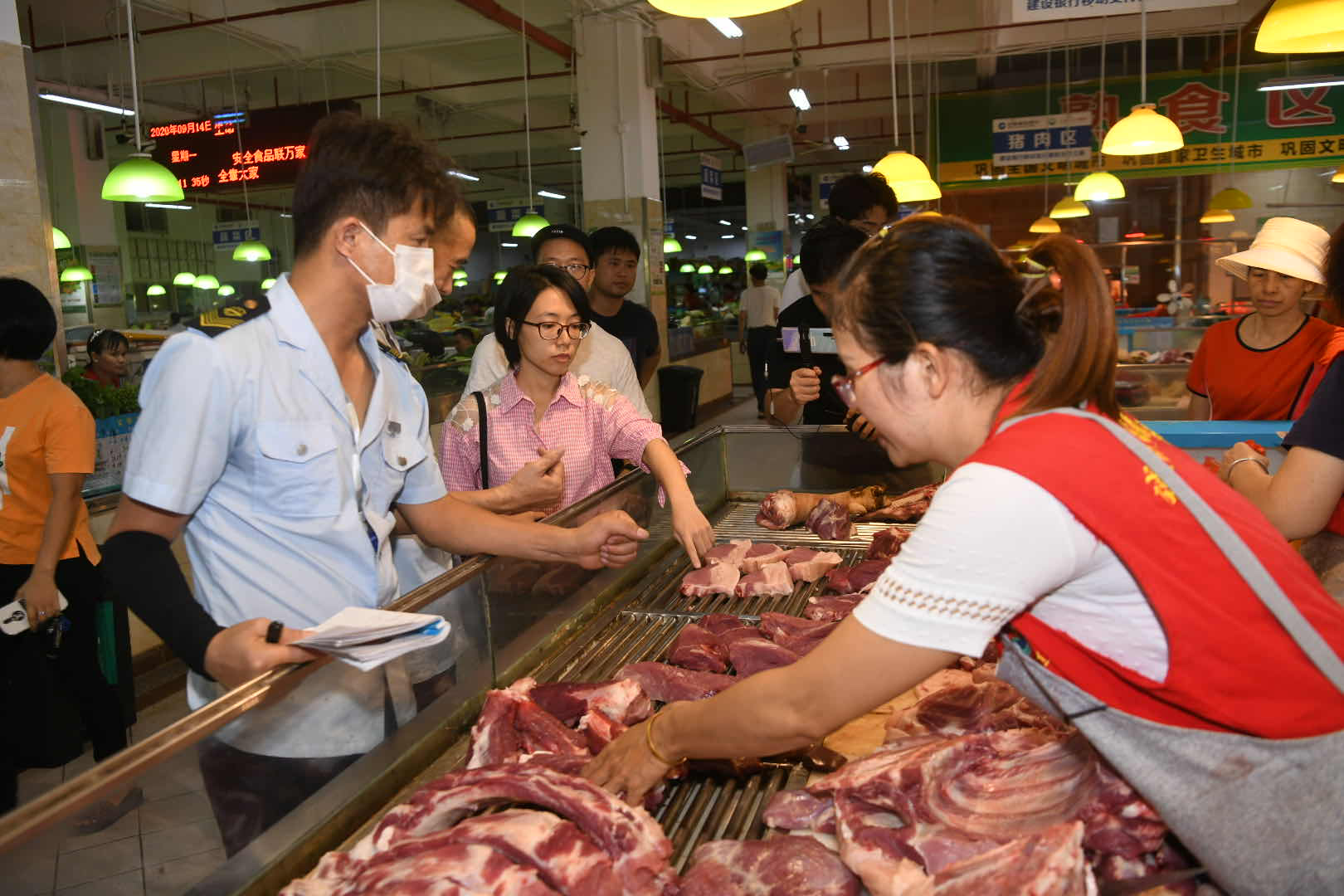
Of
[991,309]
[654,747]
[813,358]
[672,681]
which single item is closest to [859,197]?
[813,358]

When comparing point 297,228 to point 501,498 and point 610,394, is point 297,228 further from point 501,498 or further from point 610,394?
point 610,394

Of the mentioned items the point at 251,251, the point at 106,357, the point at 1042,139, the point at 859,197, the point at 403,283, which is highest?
the point at 1042,139

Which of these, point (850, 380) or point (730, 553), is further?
point (730, 553)

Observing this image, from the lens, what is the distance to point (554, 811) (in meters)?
1.78

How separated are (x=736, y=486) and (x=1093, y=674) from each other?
2.98 m

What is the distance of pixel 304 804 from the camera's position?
177 cm

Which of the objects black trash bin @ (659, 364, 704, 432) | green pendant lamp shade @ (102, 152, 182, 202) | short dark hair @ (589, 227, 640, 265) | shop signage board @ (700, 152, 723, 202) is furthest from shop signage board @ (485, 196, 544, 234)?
short dark hair @ (589, 227, 640, 265)

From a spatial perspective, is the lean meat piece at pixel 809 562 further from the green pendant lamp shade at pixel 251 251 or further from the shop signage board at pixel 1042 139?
the green pendant lamp shade at pixel 251 251

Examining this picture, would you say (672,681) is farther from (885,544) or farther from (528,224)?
(528,224)

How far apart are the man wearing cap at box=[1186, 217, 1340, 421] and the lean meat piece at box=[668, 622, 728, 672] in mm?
3179

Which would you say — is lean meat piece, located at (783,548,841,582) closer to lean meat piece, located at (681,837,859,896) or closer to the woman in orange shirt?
lean meat piece, located at (681,837,859,896)

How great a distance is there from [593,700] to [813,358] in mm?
2491

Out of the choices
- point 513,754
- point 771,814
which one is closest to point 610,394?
point 513,754

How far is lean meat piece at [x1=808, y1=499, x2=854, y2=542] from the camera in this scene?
12.3ft
